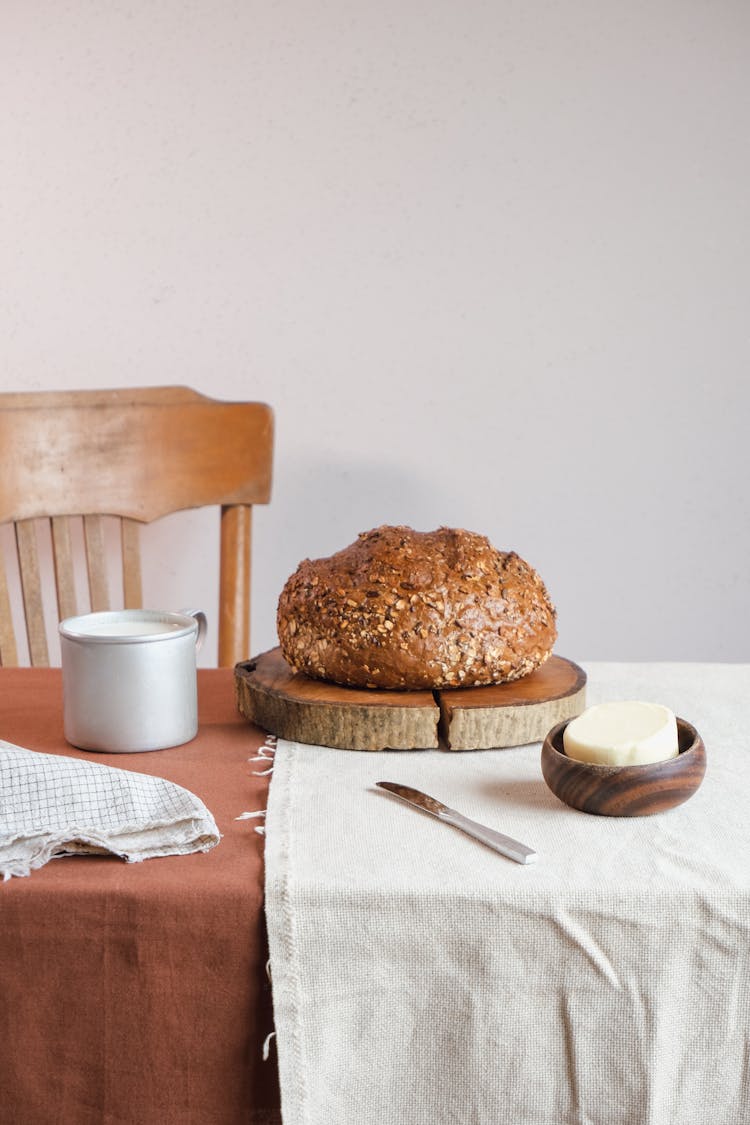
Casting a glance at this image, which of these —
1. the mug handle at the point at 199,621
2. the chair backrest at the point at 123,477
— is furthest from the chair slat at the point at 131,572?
the mug handle at the point at 199,621

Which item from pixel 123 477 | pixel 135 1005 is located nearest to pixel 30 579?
pixel 123 477

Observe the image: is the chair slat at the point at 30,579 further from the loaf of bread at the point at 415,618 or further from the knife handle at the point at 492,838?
the knife handle at the point at 492,838

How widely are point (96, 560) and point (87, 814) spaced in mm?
901

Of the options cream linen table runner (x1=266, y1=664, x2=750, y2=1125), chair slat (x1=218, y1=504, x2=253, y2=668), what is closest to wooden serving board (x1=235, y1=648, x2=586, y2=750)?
cream linen table runner (x1=266, y1=664, x2=750, y2=1125)

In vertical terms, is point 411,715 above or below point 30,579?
above

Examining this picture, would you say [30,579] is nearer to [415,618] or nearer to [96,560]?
[96,560]

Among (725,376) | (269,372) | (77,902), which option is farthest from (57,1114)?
(725,376)

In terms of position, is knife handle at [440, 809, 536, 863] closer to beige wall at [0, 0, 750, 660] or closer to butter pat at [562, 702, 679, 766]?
butter pat at [562, 702, 679, 766]

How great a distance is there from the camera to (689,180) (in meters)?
1.94

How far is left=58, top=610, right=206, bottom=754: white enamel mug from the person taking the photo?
88 cm

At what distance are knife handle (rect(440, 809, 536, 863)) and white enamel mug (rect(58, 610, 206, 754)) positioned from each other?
0.92 feet

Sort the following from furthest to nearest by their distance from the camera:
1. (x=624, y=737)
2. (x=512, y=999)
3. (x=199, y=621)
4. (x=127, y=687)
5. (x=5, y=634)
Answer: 1. (x=5, y=634)
2. (x=199, y=621)
3. (x=127, y=687)
4. (x=624, y=737)
5. (x=512, y=999)

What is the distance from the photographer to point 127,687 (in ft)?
2.93

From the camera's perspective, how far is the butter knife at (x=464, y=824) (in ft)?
2.27
